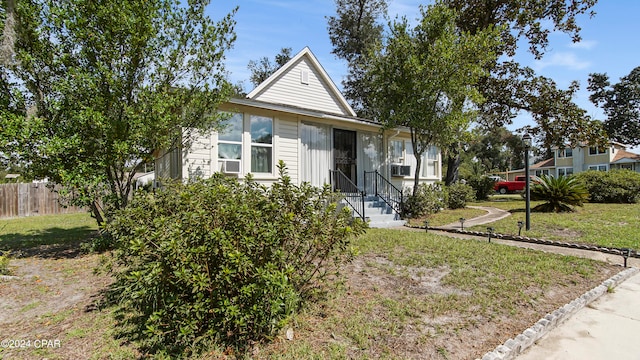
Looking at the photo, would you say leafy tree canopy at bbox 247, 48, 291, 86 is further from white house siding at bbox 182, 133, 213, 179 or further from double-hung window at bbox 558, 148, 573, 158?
double-hung window at bbox 558, 148, 573, 158

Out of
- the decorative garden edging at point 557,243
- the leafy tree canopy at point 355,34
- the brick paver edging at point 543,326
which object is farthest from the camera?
the leafy tree canopy at point 355,34

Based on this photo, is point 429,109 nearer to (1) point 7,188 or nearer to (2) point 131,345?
(2) point 131,345

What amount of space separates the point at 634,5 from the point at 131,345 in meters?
13.1

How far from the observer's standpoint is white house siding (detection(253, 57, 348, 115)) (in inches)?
433

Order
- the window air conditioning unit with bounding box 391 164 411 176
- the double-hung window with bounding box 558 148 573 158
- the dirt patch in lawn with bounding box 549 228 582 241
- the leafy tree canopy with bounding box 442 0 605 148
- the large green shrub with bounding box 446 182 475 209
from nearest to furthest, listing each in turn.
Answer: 1. the dirt patch in lawn with bounding box 549 228 582 241
2. the window air conditioning unit with bounding box 391 164 411 176
3. the large green shrub with bounding box 446 182 475 209
4. the leafy tree canopy with bounding box 442 0 605 148
5. the double-hung window with bounding box 558 148 573 158

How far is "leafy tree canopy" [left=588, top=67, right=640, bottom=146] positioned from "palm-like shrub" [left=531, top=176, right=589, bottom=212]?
37365mm

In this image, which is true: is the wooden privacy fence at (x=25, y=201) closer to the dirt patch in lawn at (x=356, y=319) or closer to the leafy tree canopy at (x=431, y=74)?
the dirt patch in lawn at (x=356, y=319)

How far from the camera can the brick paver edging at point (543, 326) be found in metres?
2.67

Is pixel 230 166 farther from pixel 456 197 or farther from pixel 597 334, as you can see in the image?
pixel 456 197

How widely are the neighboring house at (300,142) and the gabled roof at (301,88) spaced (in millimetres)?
34

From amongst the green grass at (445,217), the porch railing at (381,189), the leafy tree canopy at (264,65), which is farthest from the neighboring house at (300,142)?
the leafy tree canopy at (264,65)

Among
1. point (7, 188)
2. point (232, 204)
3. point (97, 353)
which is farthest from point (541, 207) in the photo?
point (7, 188)

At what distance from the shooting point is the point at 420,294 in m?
3.87

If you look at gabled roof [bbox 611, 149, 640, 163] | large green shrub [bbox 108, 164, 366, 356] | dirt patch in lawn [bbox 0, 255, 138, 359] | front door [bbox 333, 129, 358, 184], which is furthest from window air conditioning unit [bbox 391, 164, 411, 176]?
gabled roof [bbox 611, 149, 640, 163]
